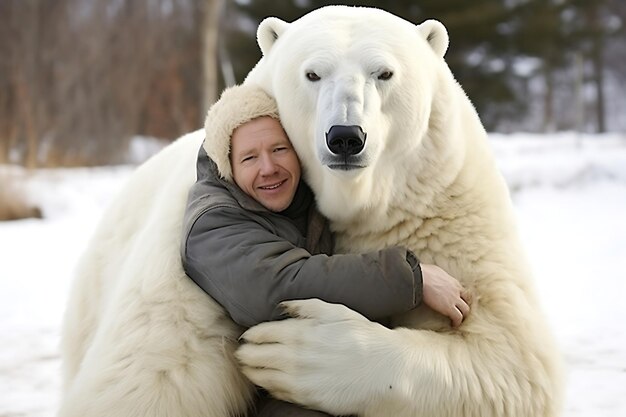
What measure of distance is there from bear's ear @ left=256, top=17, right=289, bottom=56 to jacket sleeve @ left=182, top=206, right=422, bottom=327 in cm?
60

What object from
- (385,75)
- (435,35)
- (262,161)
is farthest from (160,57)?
(385,75)

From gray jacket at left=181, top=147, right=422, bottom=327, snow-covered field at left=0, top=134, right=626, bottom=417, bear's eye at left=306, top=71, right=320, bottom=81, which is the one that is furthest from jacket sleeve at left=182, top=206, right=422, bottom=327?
snow-covered field at left=0, top=134, right=626, bottom=417

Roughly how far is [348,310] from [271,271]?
20cm

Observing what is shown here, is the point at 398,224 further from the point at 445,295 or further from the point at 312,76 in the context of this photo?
the point at 312,76

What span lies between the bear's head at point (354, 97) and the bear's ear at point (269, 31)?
1.6 inches

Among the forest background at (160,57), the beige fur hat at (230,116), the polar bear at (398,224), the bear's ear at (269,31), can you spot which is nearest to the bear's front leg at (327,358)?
the polar bear at (398,224)

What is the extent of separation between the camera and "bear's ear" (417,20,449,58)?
7.17 ft

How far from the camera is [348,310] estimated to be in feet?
6.15

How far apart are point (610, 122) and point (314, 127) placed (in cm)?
2890

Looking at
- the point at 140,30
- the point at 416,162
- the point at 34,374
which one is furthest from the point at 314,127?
the point at 140,30

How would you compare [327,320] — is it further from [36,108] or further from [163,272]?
[36,108]

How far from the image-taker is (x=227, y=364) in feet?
A: 6.51

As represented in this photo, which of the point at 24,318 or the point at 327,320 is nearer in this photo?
the point at 327,320

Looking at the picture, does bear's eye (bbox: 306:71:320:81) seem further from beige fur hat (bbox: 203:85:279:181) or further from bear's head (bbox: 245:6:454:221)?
beige fur hat (bbox: 203:85:279:181)
